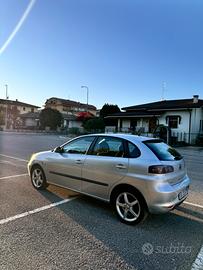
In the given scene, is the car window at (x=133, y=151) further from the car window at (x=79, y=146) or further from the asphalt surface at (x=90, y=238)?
the asphalt surface at (x=90, y=238)

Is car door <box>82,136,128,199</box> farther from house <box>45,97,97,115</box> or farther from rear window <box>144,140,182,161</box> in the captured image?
house <box>45,97,97,115</box>

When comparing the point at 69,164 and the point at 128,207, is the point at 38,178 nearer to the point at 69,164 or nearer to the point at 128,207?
the point at 69,164

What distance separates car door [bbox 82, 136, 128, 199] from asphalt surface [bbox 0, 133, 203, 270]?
0.48 meters

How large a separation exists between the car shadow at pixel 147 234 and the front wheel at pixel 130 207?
132 mm

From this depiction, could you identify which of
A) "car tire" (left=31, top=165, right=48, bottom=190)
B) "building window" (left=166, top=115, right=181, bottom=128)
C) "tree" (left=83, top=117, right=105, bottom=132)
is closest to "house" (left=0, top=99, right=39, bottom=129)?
"tree" (left=83, top=117, right=105, bottom=132)

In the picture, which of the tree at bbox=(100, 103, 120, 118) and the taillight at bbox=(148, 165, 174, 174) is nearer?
the taillight at bbox=(148, 165, 174, 174)

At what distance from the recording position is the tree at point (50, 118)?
55.7 meters

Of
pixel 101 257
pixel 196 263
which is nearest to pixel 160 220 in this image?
pixel 196 263

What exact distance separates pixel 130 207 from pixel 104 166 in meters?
0.89

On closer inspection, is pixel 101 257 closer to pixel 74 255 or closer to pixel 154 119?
pixel 74 255

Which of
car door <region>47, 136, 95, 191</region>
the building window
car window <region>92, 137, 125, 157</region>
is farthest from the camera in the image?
the building window

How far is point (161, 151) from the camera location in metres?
4.66

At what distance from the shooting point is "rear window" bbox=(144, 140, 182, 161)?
451 centimetres

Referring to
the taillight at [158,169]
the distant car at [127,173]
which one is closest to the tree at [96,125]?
the distant car at [127,173]
